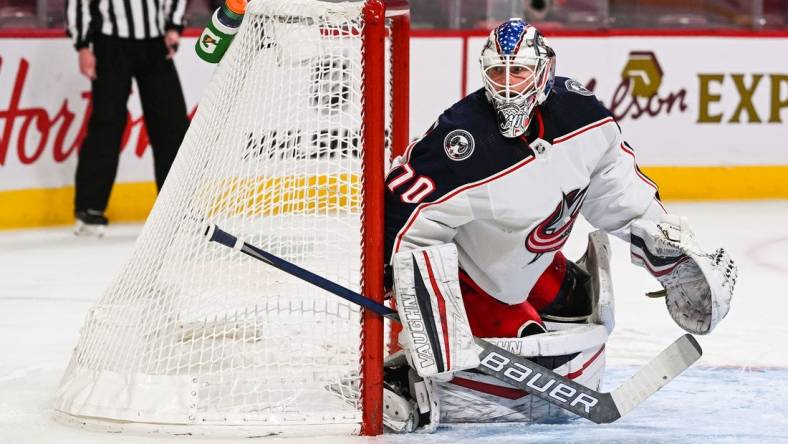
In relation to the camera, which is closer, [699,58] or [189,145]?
[189,145]

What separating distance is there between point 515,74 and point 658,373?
690 millimetres

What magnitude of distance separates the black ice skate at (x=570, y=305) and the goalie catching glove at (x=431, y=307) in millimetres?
471

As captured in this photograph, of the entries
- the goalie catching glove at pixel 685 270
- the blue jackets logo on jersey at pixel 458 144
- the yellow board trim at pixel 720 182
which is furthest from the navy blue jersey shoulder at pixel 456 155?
the yellow board trim at pixel 720 182

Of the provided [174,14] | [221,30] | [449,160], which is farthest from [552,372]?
[174,14]

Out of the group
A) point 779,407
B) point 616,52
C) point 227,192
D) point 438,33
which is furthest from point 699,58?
point 227,192

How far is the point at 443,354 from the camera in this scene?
2.73 metres

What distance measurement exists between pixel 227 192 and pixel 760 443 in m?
1.14

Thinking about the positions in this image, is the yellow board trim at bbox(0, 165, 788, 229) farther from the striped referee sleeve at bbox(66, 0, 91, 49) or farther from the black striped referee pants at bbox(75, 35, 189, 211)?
the striped referee sleeve at bbox(66, 0, 91, 49)

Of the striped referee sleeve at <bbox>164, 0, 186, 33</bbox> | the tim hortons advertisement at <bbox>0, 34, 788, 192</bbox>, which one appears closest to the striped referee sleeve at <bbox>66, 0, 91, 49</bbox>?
the striped referee sleeve at <bbox>164, 0, 186, 33</bbox>

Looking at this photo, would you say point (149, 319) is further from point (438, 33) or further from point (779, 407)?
point (438, 33)

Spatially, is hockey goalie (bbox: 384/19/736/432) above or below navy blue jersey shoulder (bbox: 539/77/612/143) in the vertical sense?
below

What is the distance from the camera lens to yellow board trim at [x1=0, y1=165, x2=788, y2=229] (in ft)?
18.4

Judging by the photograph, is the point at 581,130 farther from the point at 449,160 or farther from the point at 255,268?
the point at 255,268

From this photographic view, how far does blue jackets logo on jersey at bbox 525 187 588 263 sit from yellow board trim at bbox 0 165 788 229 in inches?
124
